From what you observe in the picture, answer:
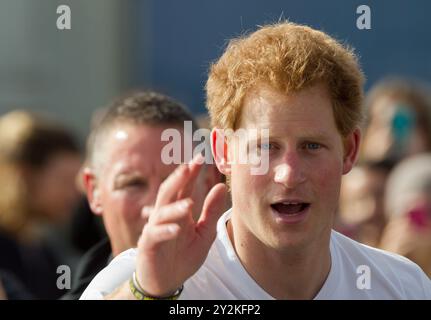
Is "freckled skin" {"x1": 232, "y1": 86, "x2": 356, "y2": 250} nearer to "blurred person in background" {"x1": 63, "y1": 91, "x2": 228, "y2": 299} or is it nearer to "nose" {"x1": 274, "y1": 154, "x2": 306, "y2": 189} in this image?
"nose" {"x1": 274, "y1": 154, "x2": 306, "y2": 189}

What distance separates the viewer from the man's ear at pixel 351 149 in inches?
124

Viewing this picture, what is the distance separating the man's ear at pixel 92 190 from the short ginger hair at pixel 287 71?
1032 millimetres

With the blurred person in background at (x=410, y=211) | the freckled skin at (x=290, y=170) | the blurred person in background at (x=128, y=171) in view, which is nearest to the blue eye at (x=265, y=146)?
the freckled skin at (x=290, y=170)

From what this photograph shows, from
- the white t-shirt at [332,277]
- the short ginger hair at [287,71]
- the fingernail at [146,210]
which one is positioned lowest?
the white t-shirt at [332,277]

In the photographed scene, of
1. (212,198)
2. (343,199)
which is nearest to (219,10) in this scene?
(343,199)

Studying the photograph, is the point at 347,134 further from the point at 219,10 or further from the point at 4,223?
the point at 219,10

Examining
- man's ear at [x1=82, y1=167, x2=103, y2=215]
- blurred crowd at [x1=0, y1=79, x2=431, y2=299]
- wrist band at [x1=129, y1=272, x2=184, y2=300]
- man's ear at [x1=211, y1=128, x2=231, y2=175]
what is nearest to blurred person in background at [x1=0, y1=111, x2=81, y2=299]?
blurred crowd at [x1=0, y1=79, x2=431, y2=299]

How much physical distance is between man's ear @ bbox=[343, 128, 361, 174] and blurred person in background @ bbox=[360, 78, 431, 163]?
328 centimetres

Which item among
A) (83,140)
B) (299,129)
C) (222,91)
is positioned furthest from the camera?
(83,140)

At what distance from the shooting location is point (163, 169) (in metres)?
3.76

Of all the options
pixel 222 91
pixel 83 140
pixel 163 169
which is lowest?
pixel 83 140

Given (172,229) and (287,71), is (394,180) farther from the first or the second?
(172,229)

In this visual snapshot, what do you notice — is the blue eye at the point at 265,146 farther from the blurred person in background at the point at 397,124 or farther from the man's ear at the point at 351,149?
the blurred person in background at the point at 397,124

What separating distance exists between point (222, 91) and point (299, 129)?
317 millimetres
